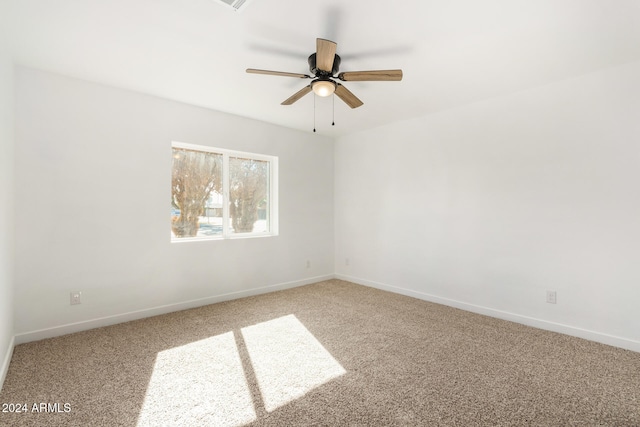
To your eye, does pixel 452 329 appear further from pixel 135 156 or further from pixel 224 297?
pixel 135 156

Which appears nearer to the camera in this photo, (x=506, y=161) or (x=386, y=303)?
(x=506, y=161)

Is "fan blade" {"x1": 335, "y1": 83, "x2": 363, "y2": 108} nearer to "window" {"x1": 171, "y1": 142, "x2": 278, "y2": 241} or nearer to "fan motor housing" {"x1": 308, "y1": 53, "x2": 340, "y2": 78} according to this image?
"fan motor housing" {"x1": 308, "y1": 53, "x2": 340, "y2": 78}

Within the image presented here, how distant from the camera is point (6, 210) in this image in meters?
2.23

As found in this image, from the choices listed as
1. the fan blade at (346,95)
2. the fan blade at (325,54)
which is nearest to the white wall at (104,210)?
the fan blade at (346,95)

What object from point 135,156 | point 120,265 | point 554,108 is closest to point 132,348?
point 120,265

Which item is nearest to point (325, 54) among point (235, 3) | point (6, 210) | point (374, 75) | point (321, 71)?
point (321, 71)

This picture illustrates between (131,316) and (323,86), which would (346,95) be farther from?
(131,316)

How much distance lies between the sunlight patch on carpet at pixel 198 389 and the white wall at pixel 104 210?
1.13m

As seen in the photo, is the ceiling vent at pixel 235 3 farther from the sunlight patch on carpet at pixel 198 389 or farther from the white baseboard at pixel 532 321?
the white baseboard at pixel 532 321

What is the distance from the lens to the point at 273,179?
4.49 m

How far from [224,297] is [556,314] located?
3.65 m

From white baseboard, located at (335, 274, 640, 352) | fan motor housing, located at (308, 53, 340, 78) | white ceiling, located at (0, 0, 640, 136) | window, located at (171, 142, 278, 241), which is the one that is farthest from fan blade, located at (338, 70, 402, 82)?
white baseboard, located at (335, 274, 640, 352)

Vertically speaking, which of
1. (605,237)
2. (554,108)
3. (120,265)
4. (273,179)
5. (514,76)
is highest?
(514,76)

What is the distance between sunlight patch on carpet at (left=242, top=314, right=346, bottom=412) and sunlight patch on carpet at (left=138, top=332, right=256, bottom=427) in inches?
5.4
